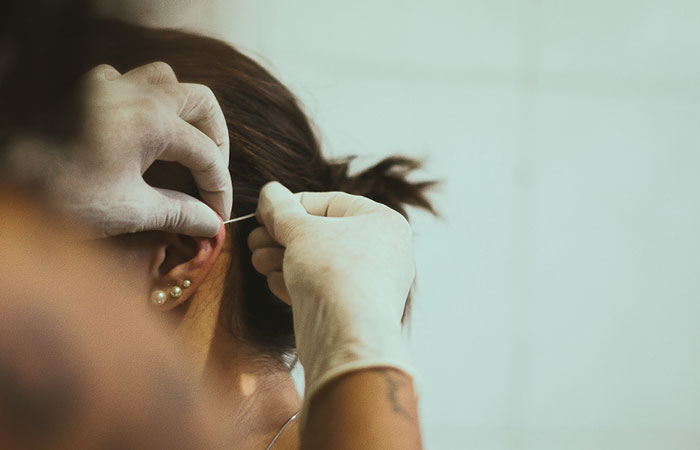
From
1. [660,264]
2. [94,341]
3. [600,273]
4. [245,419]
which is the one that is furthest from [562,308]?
[94,341]

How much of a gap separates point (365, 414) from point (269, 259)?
1.06 feet

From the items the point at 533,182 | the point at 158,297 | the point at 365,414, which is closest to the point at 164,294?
the point at 158,297

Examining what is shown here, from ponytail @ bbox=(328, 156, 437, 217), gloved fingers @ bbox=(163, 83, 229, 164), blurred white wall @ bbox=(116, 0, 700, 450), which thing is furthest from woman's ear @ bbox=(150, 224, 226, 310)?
blurred white wall @ bbox=(116, 0, 700, 450)

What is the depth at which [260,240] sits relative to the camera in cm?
91

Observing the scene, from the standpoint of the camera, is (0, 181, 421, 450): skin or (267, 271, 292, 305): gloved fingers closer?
(0, 181, 421, 450): skin

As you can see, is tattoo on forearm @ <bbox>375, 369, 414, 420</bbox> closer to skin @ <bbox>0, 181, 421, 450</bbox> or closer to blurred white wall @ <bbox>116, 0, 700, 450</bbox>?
skin @ <bbox>0, 181, 421, 450</bbox>

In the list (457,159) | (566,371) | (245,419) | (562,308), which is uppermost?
(457,159)

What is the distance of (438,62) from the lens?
1464 mm

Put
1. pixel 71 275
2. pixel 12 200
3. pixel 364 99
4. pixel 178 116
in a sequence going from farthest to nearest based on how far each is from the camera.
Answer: pixel 364 99 → pixel 178 116 → pixel 71 275 → pixel 12 200

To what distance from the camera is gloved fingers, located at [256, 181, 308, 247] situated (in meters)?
0.86

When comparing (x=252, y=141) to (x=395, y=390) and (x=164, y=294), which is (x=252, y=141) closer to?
(x=164, y=294)

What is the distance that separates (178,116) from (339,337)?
34cm

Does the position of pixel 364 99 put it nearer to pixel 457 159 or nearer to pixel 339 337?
pixel 457 159

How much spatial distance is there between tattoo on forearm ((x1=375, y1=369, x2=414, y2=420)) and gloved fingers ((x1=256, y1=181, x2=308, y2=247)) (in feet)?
0.85
